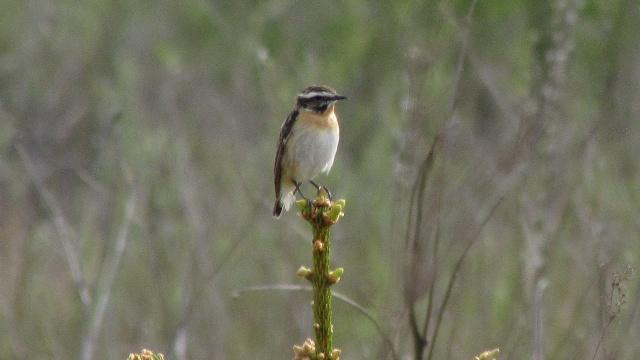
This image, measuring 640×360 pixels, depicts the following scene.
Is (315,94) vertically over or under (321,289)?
over

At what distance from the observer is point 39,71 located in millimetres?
13055

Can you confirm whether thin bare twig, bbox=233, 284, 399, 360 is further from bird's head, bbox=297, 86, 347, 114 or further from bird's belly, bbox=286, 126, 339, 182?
bird's head, bbox=297, 86, 347, 114

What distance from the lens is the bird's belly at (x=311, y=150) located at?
246 inches

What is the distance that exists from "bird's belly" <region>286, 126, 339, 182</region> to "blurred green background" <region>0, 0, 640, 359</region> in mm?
282

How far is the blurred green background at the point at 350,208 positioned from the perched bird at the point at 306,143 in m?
0.24

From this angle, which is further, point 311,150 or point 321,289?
point 311,150

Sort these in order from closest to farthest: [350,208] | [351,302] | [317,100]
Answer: [351,302] < [317,100] < [350,208]

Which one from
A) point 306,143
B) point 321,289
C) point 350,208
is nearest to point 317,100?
point 306,143

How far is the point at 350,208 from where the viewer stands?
883 centimetres

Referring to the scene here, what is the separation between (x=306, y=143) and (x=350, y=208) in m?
2.58

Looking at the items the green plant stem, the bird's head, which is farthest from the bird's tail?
the green plant stem

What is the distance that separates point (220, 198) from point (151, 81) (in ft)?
13.1

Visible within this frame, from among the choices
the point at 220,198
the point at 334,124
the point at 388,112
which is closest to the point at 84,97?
the point at 220,198

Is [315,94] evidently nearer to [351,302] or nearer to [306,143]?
[306,143]
